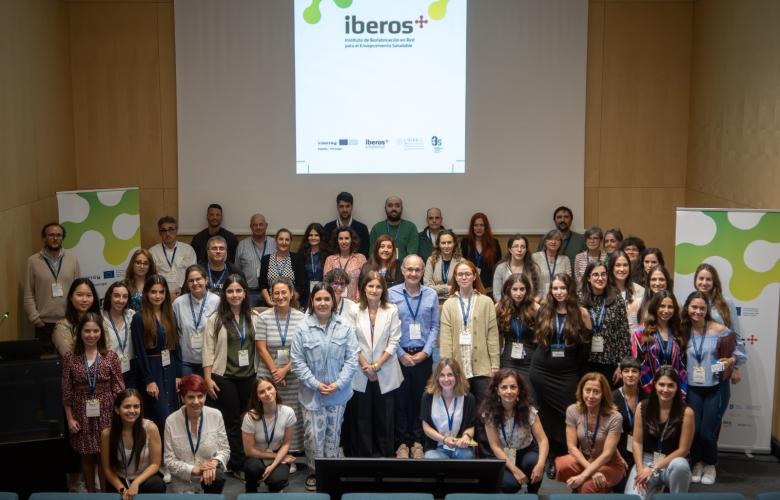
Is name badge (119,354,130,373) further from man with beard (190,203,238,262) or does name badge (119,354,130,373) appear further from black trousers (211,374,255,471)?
man with beard (190,203,238,262)

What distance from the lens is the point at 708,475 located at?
5992mm

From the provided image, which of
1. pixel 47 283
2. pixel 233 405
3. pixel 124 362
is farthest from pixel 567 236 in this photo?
pixel 47 283

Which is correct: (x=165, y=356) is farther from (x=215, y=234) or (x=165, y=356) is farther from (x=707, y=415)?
(x=707, y=415)

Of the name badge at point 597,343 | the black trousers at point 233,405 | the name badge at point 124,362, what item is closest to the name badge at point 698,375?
the name badge at point 597,343

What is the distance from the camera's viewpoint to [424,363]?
6.19 m

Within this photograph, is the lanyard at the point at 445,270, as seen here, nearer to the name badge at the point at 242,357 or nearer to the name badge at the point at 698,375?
the name badge at the point at 242,357

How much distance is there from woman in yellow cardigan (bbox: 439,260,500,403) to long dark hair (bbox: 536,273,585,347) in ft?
1.14

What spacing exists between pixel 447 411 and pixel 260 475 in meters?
1.18

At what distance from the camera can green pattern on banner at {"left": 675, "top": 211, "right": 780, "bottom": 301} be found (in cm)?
640

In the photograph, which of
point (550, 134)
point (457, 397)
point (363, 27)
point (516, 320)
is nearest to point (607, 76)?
point (550, 134)

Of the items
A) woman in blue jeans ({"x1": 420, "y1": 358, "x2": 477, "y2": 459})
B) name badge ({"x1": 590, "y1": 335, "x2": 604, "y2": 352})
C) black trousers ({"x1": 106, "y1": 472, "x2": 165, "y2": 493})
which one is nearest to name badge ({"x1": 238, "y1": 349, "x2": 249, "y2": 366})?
black trousers ({"x1": 106, "y1": 472, "x2": 165, "y2": 493})

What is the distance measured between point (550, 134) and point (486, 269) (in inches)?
72.7

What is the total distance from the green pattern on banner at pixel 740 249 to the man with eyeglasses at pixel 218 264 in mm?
3537

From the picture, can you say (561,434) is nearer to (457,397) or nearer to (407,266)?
(457,397)
